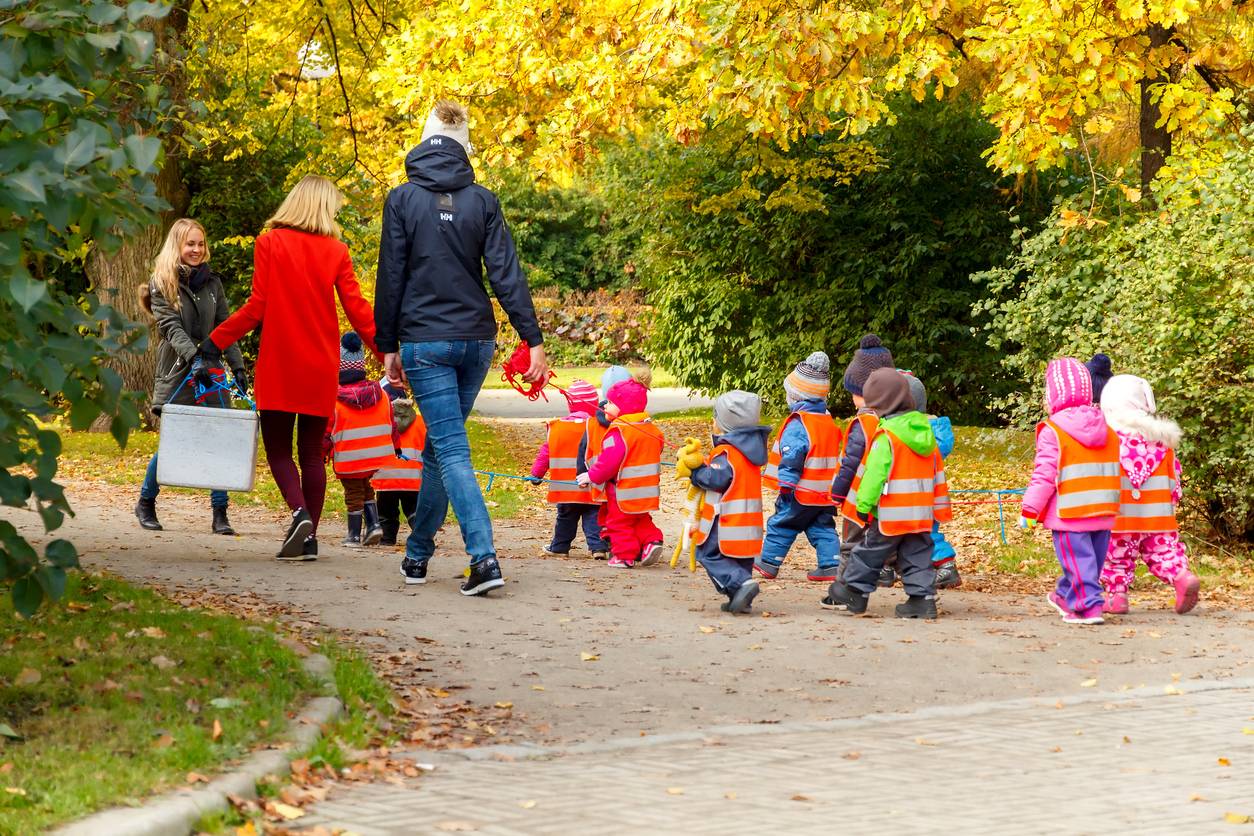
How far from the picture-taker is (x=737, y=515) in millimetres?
6910

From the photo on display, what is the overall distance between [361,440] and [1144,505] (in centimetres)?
526

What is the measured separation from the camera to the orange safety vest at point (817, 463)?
8.29 m

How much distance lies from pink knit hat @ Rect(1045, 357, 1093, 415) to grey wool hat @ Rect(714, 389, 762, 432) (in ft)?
5.53

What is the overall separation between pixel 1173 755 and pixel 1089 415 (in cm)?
287

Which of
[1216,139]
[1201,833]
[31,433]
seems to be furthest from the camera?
[1216,139]

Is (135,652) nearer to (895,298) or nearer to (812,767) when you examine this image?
(812,767)

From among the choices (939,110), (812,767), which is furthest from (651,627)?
(939,110)

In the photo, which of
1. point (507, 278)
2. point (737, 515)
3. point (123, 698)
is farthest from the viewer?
point (737, 515)

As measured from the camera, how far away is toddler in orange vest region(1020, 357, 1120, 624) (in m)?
6.96

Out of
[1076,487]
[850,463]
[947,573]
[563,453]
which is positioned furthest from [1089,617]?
[563,453]

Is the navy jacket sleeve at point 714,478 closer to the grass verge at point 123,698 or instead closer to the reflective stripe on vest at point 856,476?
the reflective stripe on vest at point 856,476

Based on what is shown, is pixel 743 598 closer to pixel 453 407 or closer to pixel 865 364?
pixel 453 407

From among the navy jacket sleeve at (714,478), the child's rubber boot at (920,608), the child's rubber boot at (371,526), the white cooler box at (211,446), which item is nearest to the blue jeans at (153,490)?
the child's rubber boot at (371,526)

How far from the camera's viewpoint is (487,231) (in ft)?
21.8
